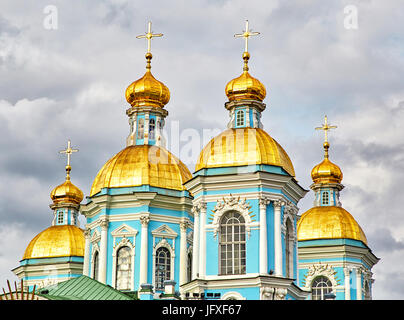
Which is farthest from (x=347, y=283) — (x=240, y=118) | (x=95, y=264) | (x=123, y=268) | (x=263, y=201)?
(x=263, y=201)

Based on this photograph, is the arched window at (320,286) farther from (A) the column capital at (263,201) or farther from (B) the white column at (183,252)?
(A) the column capital at (263,201)

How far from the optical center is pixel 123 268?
4250 cm

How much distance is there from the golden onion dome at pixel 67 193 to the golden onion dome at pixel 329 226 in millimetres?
11748

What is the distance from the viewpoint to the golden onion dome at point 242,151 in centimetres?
3841

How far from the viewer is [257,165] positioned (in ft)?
125

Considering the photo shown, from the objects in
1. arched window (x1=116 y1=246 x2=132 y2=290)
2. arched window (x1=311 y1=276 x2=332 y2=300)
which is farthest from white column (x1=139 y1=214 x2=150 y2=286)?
arched window (x1=311 y1=276 x2=332 y2=300)

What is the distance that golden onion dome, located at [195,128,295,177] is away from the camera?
38406 millimetres

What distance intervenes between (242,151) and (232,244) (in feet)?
11.4

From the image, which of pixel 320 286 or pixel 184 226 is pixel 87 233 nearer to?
pixel 184 226

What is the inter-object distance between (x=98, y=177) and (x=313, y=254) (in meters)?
11.9

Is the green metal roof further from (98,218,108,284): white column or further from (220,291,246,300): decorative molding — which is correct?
(98,218,108,284): white column
